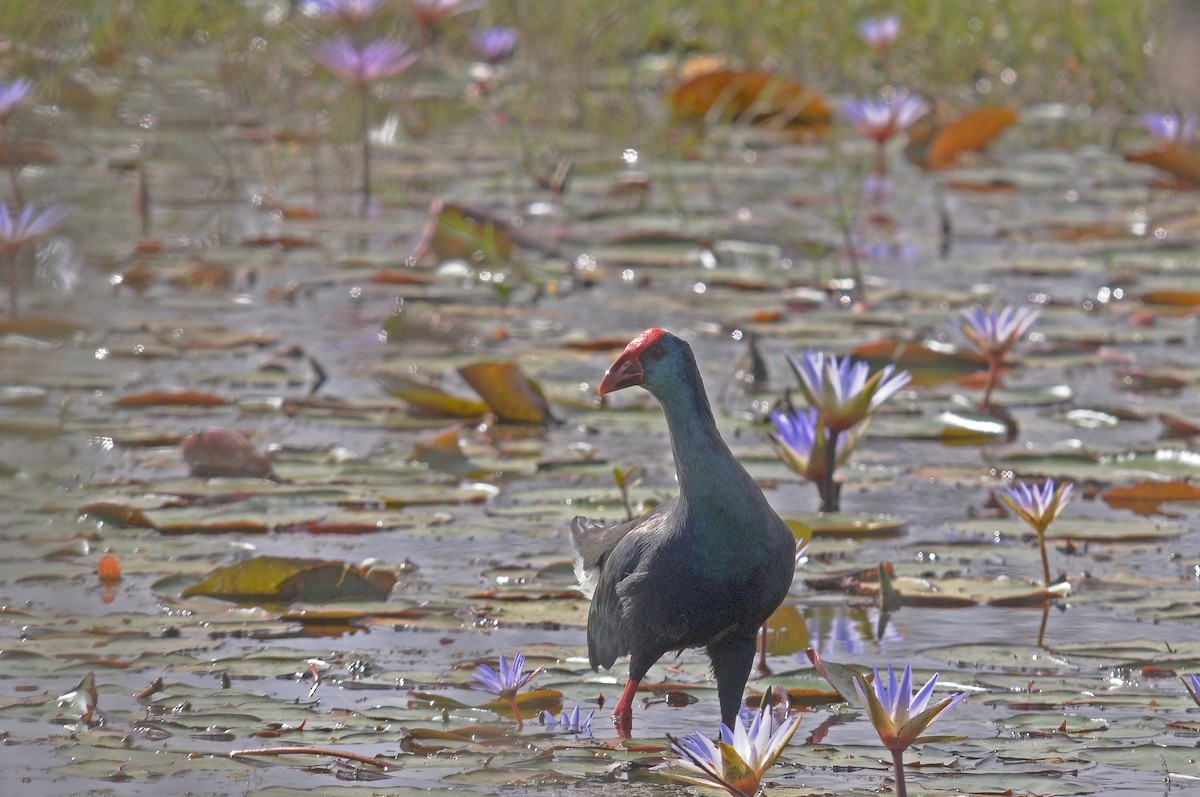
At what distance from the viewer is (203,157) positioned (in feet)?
8.25

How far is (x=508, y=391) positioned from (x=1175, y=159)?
11.2ft

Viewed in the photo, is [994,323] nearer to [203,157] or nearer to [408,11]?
[203,157]

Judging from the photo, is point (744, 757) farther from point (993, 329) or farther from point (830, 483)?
point (993, 329)

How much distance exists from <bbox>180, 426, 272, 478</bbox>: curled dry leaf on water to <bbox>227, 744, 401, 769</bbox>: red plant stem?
4.57 ft

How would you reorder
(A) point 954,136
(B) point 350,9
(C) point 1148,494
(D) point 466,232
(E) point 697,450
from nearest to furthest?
1. (E) point 697,450
2. (C) point 1148,494
3. (D) point 466,232
4. (B) point 350,9
5. (A) point 954,136

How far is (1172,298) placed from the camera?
17.9 ft

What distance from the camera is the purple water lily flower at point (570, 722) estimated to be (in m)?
2.78

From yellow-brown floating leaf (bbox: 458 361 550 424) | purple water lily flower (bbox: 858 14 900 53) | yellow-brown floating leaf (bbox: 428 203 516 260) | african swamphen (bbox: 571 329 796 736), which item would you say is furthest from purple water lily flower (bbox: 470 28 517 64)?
african swamphen (bbox: 571 329 796 736)

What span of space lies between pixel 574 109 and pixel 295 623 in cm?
550

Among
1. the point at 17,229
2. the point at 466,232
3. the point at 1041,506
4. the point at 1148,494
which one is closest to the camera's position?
the point at 1041,506

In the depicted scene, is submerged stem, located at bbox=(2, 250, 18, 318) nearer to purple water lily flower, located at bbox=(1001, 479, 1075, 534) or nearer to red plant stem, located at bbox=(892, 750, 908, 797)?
purple water lily flower, located at bbox=(1001, 479, 1075, 534)

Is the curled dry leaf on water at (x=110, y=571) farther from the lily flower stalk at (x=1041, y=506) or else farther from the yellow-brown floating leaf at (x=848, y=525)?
the lily flower stalk at (x=1041, y=506)

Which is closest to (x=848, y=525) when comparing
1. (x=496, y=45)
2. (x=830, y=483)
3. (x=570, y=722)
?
(x=830, y=483)

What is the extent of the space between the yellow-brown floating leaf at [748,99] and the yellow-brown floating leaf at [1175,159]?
1749 mm
